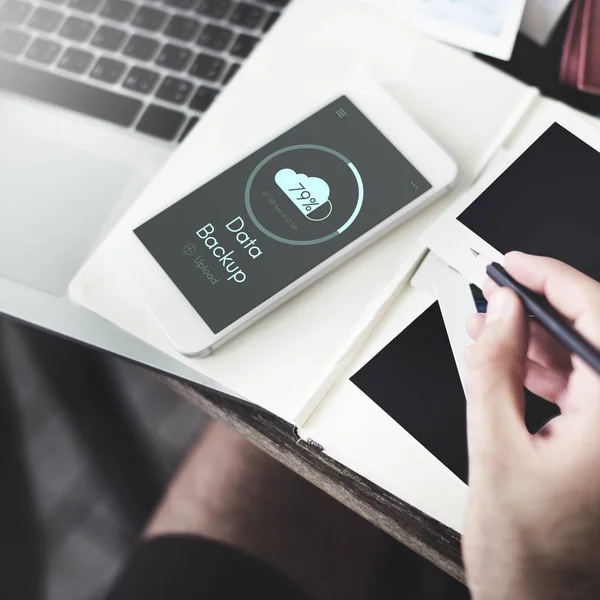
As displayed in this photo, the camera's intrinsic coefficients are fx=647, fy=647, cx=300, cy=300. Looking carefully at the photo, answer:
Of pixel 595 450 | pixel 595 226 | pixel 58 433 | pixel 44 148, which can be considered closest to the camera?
pixel 595 450

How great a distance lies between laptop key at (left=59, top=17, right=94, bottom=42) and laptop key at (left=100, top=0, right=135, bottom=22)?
0.06 ft

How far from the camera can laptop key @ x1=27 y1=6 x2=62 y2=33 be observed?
61 cm

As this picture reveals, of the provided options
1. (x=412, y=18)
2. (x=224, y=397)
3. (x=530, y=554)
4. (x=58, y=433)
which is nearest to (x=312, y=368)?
(x=224, y=397)

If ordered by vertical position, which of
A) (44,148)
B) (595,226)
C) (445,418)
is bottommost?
(44,148)

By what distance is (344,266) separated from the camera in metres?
0.47

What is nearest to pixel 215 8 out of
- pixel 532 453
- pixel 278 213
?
pixel 278 213

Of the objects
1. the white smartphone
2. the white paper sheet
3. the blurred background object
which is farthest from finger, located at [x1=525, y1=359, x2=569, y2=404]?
the blurred background object

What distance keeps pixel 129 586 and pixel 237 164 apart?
16.6 inches

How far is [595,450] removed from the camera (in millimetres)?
343

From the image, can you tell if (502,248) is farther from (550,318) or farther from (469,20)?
(469,20)

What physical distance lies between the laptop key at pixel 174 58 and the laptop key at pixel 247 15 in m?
0.05

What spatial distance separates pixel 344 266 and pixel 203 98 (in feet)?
0.70

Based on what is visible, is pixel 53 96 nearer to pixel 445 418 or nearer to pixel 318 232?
pixel 318 232

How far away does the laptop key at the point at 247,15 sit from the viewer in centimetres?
59
